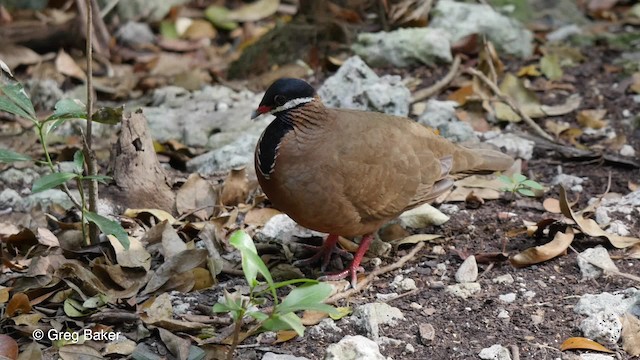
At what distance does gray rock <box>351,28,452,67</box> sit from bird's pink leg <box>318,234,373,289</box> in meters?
2.52

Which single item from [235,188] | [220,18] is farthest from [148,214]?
[220,18]

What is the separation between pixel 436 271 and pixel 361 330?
2.29ft

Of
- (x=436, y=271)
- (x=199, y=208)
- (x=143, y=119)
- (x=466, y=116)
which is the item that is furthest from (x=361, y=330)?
(x=466, y=116)

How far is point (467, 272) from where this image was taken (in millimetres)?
4109

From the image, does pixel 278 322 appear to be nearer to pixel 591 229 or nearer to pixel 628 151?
pixel 591 229

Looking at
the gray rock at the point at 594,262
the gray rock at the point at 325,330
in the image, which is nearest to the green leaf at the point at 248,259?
the gray rock at the point at 325,330

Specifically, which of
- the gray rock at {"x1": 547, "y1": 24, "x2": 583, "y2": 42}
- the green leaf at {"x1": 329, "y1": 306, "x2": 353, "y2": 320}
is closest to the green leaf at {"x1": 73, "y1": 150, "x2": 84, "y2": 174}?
the green leaf at {"x1": 329, "y1": 306, "x2": 353, "y2": 320}

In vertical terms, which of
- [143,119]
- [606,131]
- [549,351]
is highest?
[143,119]

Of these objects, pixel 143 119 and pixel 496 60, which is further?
pixel 496 60

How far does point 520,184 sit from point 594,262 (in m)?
0.68

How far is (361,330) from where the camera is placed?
12.0 ft

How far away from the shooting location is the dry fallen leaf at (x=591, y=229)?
13.9 feet

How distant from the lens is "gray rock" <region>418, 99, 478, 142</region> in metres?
5.52

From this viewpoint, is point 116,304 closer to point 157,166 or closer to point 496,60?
point 157,166
